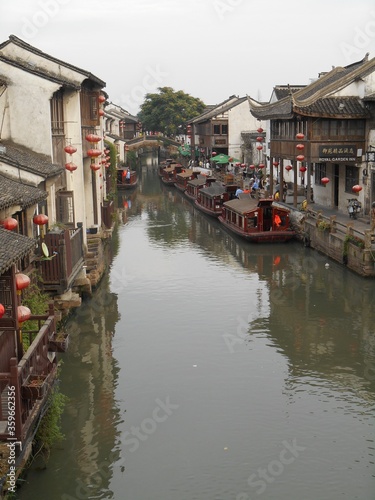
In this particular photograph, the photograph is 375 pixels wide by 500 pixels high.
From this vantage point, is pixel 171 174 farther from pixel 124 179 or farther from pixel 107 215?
pixel 107 215

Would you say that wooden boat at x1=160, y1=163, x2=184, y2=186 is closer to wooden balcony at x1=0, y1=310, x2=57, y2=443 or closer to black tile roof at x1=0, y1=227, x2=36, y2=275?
wooden balcony at x1=0, y1=310, x2=57, y2=443

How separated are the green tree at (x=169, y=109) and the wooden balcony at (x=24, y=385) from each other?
→ 245 feet

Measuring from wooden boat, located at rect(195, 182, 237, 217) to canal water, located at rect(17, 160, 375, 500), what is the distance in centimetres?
1425

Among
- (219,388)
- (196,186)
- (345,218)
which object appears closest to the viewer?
(219,388)

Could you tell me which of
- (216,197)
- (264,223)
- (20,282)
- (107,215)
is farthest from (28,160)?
(216,197)

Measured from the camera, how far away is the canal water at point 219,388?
1059 centimetres

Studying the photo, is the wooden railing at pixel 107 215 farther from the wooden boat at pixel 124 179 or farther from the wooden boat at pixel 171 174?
the wooden boat at pixel 171 174

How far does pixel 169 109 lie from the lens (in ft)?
274

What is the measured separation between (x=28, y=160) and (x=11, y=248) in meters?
7.71

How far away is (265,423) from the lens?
1248 cm

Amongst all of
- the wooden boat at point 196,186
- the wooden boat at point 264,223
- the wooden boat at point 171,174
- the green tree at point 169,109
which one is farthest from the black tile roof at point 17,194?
the green tree at point 169,109

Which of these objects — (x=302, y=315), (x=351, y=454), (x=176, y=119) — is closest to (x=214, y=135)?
(x=176, y=119)

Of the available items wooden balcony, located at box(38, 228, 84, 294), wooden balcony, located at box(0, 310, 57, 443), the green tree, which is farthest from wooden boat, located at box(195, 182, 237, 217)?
the green tree

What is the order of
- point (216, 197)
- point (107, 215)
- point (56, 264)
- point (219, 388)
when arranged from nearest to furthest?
point (219, 388) < point (56, 264) < point (107, 215) < point (216, 197)
